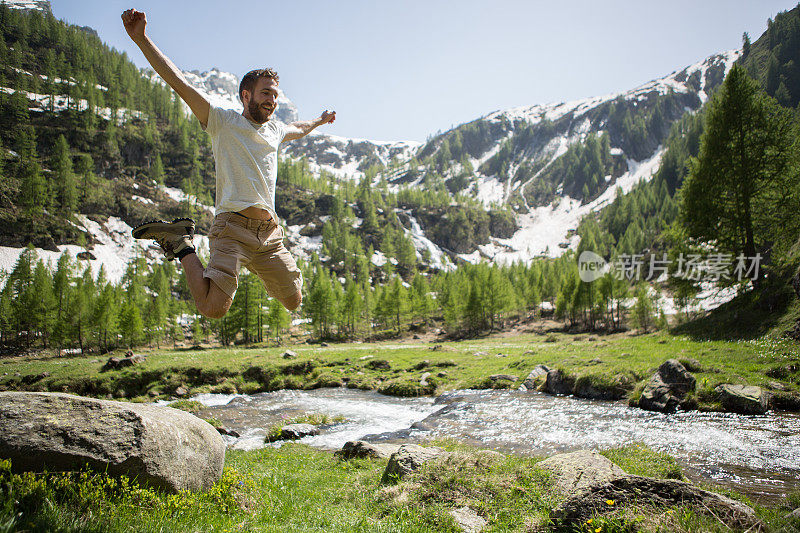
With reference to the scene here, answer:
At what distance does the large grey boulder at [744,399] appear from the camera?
13.7m

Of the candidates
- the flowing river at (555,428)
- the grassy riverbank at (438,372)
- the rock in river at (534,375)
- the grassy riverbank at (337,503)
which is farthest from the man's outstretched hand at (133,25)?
the rock in river at (534,375)

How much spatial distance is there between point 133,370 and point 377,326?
64617 mm

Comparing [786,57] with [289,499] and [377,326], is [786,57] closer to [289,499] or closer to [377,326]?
[377,326]

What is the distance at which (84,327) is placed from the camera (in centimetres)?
5809

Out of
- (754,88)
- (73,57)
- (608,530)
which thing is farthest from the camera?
(73,57)

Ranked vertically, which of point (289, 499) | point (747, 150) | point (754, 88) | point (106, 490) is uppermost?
point (754, 88)

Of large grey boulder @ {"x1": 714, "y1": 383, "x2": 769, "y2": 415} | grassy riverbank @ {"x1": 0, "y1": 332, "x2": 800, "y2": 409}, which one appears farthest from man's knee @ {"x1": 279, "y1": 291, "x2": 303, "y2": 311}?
large grey boulder @ {"x1": 714, "y1": 383, "x2": 769, "y2": 415}

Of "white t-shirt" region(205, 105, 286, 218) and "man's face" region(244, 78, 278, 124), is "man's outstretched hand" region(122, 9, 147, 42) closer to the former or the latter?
"white t-shirt" region(205, 105, 286, 218)

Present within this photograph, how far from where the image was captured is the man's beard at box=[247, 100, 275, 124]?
4961mm

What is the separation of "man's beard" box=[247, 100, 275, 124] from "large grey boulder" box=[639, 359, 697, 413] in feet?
57.5

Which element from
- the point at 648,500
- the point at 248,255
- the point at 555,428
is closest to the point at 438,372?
the point at 555,428

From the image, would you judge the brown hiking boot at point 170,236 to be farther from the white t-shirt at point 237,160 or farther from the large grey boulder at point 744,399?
the large grey boulder at point 744,399

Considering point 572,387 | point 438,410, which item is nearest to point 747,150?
point 572,387

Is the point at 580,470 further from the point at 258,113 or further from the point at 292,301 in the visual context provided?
the point at 258,113
